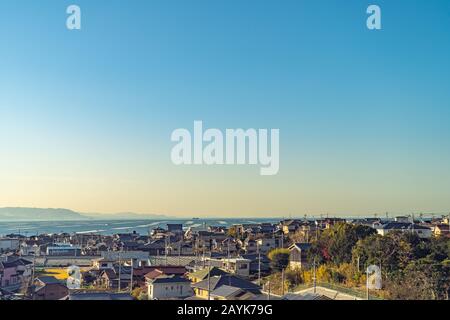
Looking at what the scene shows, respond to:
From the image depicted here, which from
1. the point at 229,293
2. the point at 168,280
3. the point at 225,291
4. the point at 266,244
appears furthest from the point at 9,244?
the point at 229,293

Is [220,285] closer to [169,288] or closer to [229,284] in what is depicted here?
[229,284]

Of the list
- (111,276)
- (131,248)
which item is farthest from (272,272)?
(131,248)

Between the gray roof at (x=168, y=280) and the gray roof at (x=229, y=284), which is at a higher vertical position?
the gray roof at (x=168, y=280)

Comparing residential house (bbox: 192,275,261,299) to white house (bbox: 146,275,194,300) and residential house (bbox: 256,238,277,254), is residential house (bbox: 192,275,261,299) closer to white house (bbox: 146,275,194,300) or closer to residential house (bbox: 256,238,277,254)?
white house (bbox: 146,275,194,300)

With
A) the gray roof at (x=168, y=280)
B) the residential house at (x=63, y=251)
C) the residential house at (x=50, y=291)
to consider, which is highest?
the gray roof at (x=168, y=280)

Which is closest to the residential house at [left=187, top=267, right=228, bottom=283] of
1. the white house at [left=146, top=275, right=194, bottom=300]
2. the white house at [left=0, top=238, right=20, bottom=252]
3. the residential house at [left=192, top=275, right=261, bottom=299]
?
the residential house at [left=192, top=275, right=261, bottom=299]

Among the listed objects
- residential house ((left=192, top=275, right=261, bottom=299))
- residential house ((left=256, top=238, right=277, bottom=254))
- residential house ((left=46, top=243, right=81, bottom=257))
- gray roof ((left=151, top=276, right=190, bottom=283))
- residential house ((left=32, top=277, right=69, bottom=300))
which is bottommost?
residential house ((left=46, top=243, right=81, bottom=257))

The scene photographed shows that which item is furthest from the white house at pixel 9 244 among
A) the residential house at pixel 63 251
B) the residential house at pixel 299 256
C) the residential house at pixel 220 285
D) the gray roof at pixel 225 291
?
the gray roof at pixel 225 291

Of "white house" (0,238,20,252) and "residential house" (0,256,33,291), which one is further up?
"residential house" (0,256,33,291)

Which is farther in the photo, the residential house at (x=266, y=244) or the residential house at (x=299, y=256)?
the residential house at (x=266, y=244)

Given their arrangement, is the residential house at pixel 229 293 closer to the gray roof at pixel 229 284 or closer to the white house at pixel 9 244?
the gray roof at pixel 229 284

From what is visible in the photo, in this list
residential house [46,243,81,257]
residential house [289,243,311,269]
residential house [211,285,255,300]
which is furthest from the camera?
residential house [46,243,81,257]
